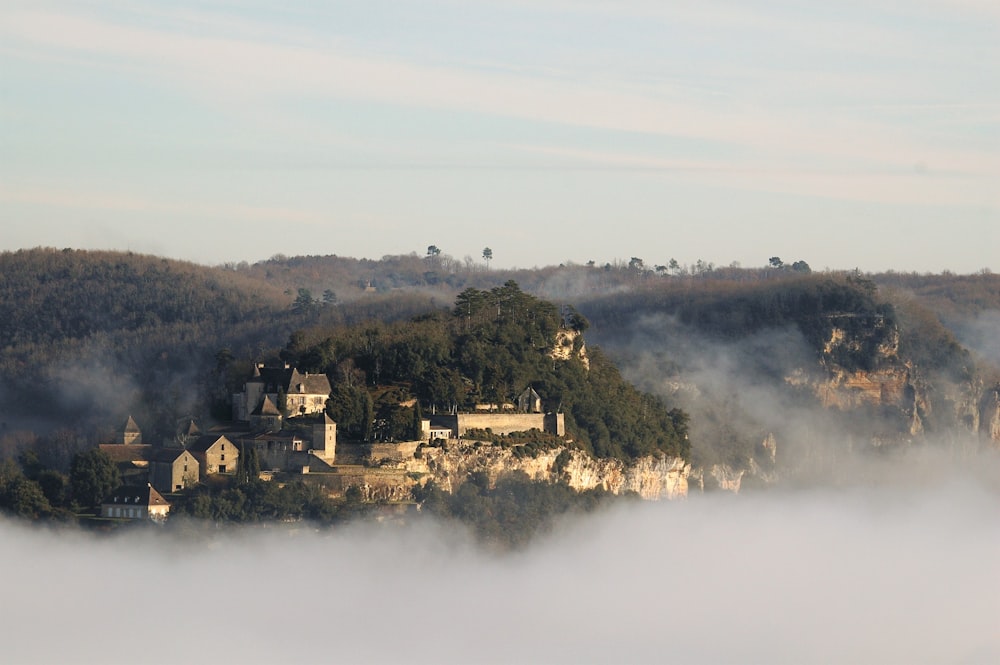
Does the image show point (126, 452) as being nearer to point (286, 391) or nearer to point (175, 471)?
point (175, 471)

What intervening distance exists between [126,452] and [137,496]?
377 centimetres

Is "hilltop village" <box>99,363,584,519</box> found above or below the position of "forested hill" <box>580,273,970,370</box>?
below

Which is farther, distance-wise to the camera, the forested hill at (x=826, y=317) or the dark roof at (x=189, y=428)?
the forested hill at (x=826, y=317)

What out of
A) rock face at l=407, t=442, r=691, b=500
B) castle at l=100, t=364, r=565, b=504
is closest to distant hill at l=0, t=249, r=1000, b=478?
rock face at l=407, t=442, r=691, b=500

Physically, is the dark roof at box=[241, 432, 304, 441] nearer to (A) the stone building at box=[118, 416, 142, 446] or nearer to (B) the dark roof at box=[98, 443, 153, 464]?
(B) the dark roof at box=[98, 443, 153, 464]

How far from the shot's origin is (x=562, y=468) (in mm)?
102312

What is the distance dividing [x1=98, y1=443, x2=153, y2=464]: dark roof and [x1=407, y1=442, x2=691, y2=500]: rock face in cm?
1055

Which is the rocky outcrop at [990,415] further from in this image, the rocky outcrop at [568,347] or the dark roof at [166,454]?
the dark roof at [166,454]

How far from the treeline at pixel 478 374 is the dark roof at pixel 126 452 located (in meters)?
7.71

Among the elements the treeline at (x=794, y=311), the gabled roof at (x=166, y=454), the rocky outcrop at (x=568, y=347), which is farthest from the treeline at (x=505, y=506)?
the treeline at (x=794, y=311)

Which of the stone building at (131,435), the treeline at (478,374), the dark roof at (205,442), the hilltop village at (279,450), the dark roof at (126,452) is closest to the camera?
the hilltop village at (279,450)

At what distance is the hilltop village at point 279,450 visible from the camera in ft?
299

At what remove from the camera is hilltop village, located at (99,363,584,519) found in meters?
91.1

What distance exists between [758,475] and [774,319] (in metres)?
24.9
